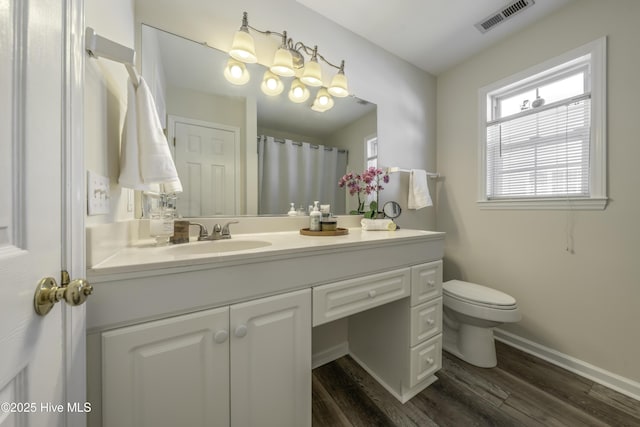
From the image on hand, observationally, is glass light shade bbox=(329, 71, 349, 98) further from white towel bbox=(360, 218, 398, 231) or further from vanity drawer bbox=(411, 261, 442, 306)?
vanity drawer bbox=(411, 261, 442, 306)

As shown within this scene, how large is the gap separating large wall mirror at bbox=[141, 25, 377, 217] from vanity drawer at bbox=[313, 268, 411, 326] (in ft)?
Result: 2.17

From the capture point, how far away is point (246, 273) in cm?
75

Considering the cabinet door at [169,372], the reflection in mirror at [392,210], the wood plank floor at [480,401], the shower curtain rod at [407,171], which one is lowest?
the wood plank floor at [480,401]

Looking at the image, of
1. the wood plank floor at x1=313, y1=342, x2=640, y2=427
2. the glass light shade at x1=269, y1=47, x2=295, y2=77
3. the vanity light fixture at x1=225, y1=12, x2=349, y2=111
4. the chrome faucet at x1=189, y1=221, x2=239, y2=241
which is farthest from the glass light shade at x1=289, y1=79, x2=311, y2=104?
the wood plank floor at x1=313, y1=342, x2=640, y2=427

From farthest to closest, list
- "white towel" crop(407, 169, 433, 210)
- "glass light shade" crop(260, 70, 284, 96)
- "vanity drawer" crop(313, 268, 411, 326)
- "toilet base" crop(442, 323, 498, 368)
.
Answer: "white towel" crop(407, 169, 433, 210)
"toilet base" crop(442, 323, 498, 368)
"glass light shade" crop(260, 70, 284, 96)
"vanity drawer" crop(313, 268, 411, 326)

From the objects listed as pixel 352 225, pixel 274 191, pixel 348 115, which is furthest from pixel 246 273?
pixel 348 115

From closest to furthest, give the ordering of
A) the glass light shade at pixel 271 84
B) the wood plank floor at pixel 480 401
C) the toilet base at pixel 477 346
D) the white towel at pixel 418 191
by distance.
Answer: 1. the wood plank floor at pixel 480 401
2. the glass light shade at pixel 271 84
3. the toilet base at pixel 477 346
4. the white towel at pixel 418 191

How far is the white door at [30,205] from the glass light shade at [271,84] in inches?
40.0

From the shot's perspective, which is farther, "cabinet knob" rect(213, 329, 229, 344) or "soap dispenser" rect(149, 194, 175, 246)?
"soap dispenser" rect(149, 194, 175, 246)

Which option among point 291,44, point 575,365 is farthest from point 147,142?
point 575,365

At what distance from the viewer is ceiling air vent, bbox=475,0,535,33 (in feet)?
4.70

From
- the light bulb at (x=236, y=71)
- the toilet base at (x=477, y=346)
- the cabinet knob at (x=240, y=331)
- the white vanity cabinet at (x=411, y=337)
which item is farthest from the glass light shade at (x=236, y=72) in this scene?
the toilet base at (x=477, y=346)

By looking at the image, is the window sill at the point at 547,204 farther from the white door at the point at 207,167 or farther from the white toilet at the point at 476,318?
the white door at the point at 207,167

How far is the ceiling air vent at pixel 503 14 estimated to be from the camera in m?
1.43
